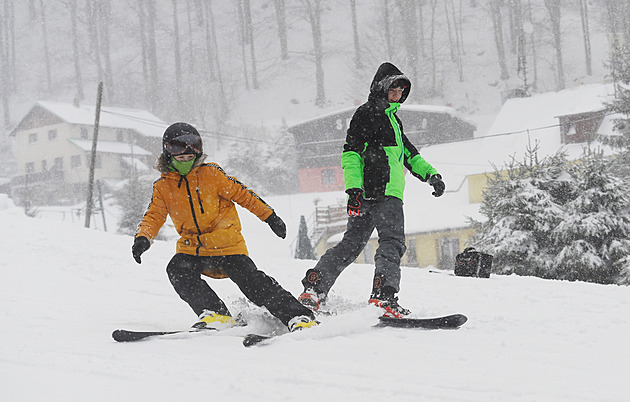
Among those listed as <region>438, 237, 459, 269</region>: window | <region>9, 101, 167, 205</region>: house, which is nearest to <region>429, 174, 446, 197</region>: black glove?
<region>438, 237, 459, 269</region>: window

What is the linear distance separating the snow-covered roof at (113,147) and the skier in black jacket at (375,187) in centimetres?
4093

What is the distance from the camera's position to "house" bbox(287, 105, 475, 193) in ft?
127

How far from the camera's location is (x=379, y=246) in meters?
3.69

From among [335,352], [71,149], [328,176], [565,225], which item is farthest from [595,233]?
[71,149]

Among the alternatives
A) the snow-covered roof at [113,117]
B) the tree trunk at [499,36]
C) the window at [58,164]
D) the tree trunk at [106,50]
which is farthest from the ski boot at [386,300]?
the tree trunk at [106,50]

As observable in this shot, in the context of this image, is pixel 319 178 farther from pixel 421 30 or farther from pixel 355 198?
pixel 355 198

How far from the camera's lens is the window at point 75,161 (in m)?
43.8

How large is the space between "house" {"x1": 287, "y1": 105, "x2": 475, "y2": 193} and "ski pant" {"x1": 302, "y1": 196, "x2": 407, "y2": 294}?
34634mm

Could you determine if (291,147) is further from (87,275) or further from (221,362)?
(221,362)

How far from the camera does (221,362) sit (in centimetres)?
235

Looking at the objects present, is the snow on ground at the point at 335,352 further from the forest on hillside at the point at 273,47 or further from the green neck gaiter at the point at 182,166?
the forest on hillside at the point at 273,47

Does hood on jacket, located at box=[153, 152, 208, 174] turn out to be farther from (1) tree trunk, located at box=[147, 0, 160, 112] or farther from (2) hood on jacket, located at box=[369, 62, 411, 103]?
(1) tree trunk, located at box=[147, 0, 160, 112]

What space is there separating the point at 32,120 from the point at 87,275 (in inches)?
1798

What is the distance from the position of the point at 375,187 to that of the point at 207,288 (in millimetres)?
1167
